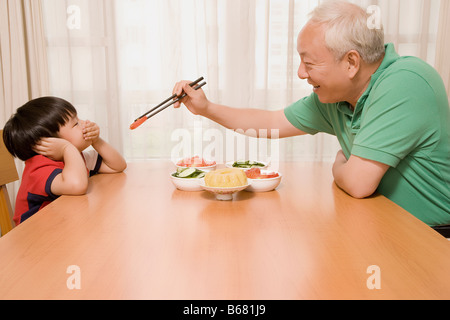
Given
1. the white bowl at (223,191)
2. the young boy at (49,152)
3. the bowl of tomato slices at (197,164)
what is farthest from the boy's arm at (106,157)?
the white bowl at (223,191)

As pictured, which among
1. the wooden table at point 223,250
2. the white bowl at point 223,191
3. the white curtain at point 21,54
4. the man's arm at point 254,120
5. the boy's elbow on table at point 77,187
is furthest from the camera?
the white curtain at point 21,54

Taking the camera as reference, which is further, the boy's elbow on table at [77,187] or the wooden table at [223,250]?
the boy's elbow on table at [77,187]

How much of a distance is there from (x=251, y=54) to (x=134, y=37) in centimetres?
84

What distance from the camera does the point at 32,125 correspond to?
1.44 meters

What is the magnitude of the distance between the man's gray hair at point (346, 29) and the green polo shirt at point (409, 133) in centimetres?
10

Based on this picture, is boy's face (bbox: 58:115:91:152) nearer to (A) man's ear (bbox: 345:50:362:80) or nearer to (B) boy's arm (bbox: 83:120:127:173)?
(B) boy's arm (bbox: 83:120:127:173)

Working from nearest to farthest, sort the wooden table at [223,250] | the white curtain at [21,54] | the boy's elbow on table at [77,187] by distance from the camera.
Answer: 1. the wooden table at [223,250]
2. the boy's elbow on table at [77,187]
3. the white curtain at [21,54]

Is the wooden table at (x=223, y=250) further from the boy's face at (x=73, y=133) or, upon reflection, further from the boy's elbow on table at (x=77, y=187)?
the boy's face at (x=73, y=133)

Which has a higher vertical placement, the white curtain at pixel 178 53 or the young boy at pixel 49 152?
the white curtain at pixel 178 53

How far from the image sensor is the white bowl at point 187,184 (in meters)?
1.28

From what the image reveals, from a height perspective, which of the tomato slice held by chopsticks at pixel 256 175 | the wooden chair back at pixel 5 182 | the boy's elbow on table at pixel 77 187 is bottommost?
the wooden chair back at pixel 5 182

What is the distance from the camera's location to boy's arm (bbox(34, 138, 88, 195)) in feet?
4.16

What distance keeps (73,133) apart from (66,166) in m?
0.21

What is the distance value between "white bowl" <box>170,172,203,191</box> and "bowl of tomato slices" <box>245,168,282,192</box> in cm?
16
